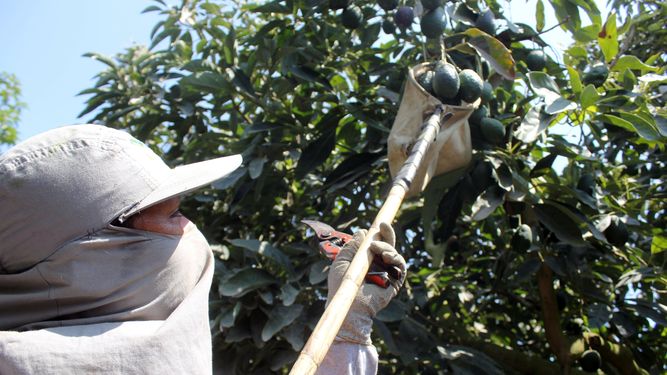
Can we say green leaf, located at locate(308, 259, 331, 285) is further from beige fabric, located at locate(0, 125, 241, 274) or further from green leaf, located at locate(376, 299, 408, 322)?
beige fabric, located at locate(0, 125, 241, 274)

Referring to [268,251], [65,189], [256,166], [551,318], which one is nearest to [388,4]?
[256,166]

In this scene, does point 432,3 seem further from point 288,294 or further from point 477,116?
point 288,294

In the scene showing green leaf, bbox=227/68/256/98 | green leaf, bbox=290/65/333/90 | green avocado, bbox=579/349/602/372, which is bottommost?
green avocado, bbox=579/349/602/372

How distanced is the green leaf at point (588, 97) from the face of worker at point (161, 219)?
161 cm

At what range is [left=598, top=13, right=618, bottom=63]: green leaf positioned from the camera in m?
2.83

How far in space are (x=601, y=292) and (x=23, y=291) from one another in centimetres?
257

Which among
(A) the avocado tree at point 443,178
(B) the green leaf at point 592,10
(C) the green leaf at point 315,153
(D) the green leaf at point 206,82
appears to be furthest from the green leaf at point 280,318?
(B) the green leaf at point 592,10

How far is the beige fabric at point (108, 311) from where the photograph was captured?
1180 millimetres

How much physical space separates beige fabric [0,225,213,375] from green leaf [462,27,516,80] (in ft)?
4.76

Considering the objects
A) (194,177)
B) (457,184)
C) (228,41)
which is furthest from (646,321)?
(194,177)

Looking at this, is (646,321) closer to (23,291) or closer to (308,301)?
(308,301)

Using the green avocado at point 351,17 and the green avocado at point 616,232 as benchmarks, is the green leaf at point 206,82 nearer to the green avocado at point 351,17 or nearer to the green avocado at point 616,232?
the green avocado at point 351,17

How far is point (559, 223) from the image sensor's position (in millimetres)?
2914

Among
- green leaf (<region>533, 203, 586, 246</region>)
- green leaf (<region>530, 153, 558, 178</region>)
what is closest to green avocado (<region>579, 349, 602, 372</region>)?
green leaf (<region>533, 203, 586, 246</region>)
